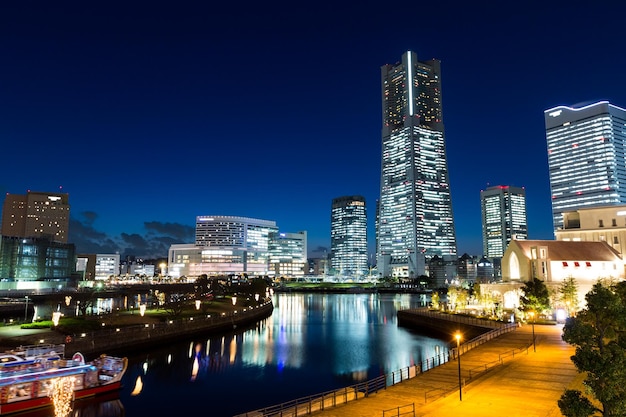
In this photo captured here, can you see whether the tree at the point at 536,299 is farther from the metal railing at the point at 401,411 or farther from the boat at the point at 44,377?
the boat at the point at 44,377

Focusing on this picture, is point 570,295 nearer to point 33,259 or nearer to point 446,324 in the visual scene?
point 446,324

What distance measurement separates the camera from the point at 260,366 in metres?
47.9

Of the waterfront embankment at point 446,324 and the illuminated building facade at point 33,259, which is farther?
the illuminated building facade at point 33,259

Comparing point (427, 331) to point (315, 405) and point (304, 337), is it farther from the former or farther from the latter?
point (315, 405)

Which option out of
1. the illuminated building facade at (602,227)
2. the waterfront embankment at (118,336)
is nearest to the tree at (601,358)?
the waterfront embankment at (118,336)

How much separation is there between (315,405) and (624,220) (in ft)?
305

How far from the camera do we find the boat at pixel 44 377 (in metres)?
29.5

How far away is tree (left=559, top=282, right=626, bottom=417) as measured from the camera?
572 inches

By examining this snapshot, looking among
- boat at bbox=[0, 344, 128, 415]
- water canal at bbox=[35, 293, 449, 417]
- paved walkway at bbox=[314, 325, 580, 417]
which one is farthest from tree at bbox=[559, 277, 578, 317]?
boat at bbox=[0, 344, 128, 415]

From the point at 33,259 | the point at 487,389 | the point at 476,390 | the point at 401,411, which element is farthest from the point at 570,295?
the point at 33,259

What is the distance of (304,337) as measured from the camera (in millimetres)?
68812

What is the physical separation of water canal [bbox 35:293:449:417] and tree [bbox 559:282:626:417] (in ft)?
81.3

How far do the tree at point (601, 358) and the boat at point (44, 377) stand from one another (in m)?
31.7

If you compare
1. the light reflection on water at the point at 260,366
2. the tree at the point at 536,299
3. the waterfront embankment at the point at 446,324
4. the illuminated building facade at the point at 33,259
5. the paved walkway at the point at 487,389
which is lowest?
the light reflection on water at the point at 260,366
